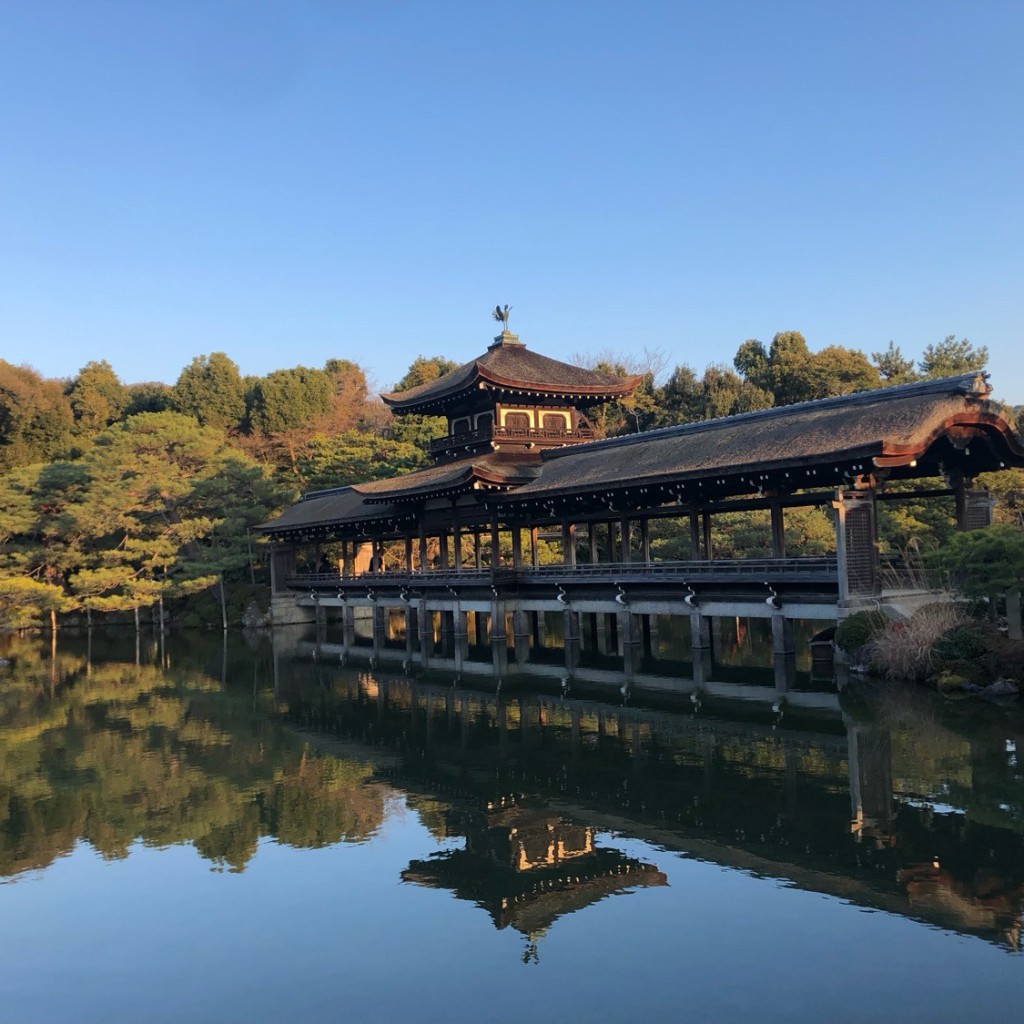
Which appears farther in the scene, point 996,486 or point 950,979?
point 996,486

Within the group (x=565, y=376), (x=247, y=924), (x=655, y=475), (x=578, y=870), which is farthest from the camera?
(x=565, y=376)

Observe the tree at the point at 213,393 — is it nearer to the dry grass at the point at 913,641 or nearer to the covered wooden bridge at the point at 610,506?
the covered wooden bridge at the point at 610,506

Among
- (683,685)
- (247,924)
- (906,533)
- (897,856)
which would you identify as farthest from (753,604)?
(247,924)

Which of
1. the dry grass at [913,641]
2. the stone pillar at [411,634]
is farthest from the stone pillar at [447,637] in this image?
the dry grass at [913,641]

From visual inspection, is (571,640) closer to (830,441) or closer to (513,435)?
(513,435)

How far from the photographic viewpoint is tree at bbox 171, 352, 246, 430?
67.9 m

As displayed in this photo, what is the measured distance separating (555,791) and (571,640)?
548 inches

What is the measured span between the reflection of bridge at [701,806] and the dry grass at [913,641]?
2.55 metres

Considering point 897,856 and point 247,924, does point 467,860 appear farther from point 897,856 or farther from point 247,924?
point 897,856

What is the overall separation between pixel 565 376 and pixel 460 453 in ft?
15.9

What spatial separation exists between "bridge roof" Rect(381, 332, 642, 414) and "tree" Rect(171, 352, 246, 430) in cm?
3627

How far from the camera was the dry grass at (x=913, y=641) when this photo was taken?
59.6ft

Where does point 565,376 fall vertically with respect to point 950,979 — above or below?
above

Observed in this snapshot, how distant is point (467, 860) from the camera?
10789mm
